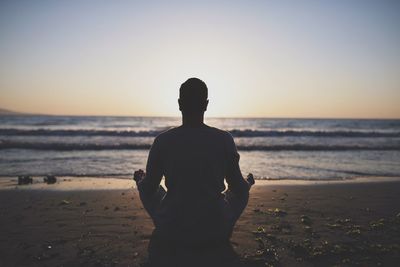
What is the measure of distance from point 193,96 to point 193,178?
Answer: 0.75m

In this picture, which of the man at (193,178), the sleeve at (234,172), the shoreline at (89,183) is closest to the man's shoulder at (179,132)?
the man at (193,178)

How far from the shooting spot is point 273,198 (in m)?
6.13

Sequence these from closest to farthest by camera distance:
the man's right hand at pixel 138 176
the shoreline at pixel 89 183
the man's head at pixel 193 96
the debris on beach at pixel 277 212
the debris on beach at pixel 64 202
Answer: the man's head at pixel 193 96
the man's right hand at pixel 138 176
the debris on beach at pixel 277 212
the debris on beach at pixel 64 202
the shoreline at pixel 89 183

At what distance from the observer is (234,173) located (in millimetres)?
3057

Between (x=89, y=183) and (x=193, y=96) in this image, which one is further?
(x=89, y=183)

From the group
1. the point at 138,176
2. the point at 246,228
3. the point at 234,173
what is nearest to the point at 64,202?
the point at 138,176

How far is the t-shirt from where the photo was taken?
2829mm

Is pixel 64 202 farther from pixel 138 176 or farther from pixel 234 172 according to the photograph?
pixel 234 172

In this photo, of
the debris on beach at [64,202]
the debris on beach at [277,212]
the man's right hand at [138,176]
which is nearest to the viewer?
the man's right hand at [138,176]

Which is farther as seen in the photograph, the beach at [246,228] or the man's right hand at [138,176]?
the man's right hand at [138,176]

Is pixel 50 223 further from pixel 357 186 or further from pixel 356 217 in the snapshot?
Answer: pixel 357 186

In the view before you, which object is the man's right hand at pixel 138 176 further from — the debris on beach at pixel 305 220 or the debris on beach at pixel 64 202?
the debris on beach at pixel 64 202

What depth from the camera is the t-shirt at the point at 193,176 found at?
2.83m

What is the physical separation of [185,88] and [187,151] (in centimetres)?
57
